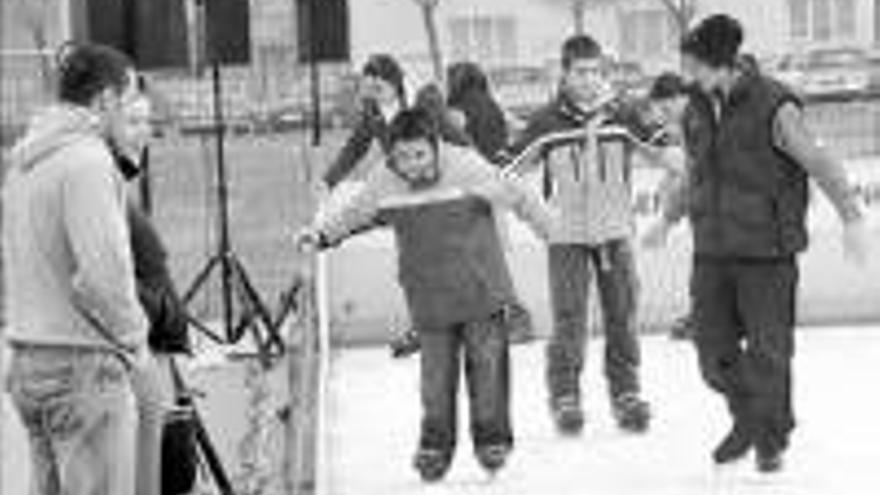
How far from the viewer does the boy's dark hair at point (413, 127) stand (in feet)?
29.3

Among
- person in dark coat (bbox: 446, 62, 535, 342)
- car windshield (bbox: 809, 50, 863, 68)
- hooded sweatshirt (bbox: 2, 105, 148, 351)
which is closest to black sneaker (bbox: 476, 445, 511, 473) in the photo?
hooded sweatshirt (bbox: 2, 105, 148, 351)

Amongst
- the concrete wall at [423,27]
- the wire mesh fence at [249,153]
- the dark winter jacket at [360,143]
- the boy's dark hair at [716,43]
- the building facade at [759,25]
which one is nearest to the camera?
the boy's dark hair at [716,43]

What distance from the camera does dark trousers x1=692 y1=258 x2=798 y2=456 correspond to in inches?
340

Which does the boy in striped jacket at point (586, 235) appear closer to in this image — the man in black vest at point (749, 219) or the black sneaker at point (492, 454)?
the black sneaker at point (492, 454)

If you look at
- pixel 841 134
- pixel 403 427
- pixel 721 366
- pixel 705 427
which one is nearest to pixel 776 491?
pixel 721 366

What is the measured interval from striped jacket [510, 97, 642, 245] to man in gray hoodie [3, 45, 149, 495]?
3.65 m

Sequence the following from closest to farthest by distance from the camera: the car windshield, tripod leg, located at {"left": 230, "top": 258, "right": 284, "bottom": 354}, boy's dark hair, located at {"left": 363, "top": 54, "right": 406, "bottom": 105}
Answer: boy's dark hair, located at {"left": 363, "top": 54, "right": 406, "bottom": 105} → tripod leg, located at {"left": 230, "top": 258, "right": 284, "bottom": 354} → the car windshield

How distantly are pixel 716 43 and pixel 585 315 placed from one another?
215 centimetres

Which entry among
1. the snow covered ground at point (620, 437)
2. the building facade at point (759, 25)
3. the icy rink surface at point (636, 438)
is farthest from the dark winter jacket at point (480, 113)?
the building facade at point (759, 25)

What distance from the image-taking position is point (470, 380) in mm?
9195

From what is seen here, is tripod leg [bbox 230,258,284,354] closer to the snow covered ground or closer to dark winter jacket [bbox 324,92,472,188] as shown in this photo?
the snow covered ground

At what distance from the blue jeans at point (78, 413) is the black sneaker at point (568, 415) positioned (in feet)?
12.1

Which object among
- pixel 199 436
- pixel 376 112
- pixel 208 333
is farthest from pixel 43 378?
pixel 208 333

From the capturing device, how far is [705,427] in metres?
10.5
